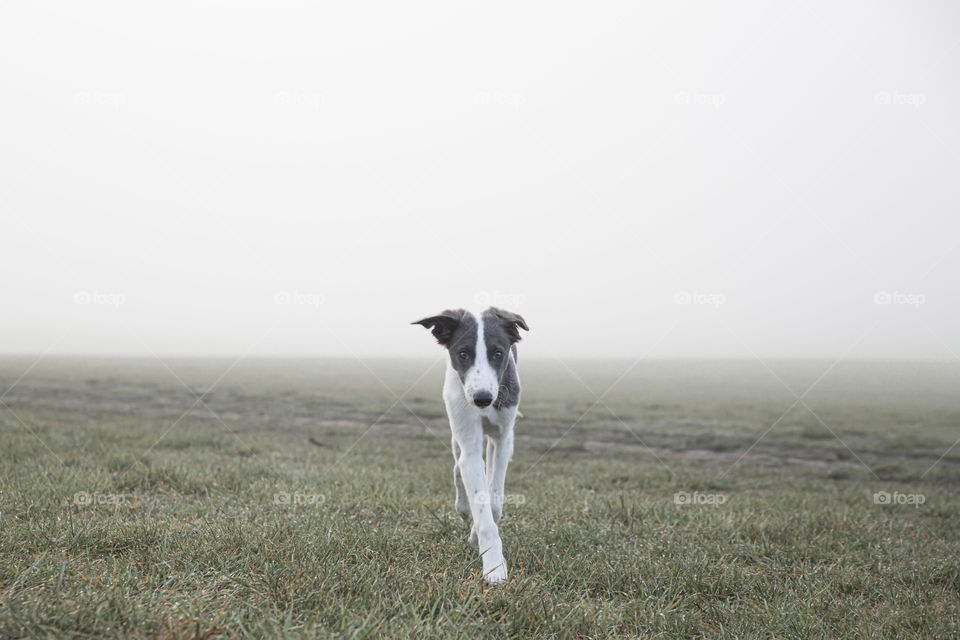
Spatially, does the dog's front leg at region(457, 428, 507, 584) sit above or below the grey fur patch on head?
below

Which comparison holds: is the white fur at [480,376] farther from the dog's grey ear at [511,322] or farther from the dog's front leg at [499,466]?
the dog's front leg at [499,466]

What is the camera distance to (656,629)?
13.3ft

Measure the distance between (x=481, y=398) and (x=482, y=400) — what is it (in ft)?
0.07

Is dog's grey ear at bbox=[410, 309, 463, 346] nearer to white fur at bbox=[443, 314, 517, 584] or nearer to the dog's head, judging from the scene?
the dog's head

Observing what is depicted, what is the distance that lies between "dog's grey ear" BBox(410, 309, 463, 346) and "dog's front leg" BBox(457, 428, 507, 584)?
0.86 metres

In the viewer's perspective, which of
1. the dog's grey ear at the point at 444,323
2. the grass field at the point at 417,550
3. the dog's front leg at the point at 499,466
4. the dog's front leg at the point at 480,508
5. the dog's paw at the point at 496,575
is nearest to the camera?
the grass field at the point at 417,550

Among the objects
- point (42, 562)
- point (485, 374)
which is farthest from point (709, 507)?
point (42, 562)

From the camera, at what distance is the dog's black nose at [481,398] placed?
451cm

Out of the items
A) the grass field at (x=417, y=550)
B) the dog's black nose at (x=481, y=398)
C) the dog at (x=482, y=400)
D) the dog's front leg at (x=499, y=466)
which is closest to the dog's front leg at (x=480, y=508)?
the dog at (x=482, y=400)

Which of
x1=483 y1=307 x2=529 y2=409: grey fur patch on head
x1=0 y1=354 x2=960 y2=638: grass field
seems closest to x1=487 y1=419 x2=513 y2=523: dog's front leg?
x1=483 y1=307 x2=529 y2=409: grey fur patch on head

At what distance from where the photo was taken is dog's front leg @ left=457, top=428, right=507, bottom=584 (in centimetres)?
449

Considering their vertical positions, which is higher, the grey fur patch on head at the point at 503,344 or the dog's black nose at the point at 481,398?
the grey fur patch on head at the point at 503,344

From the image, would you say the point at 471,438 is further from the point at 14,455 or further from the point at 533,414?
the point at 533,414

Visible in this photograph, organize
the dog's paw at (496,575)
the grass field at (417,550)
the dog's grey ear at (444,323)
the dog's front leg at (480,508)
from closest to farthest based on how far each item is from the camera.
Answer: the grass field at (417,550)
the dog's paw at (496,575)
the dog's front leg at (480,508)
the dog's grey ear at (444,323)
